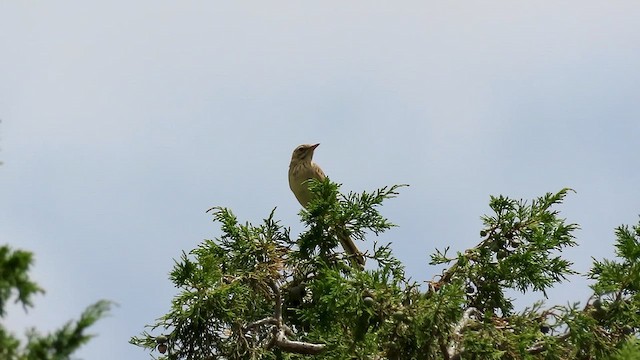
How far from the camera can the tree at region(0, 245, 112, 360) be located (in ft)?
11.9

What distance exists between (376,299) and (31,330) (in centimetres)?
354

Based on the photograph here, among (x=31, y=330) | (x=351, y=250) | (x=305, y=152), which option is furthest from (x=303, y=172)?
(x=31, y=330)

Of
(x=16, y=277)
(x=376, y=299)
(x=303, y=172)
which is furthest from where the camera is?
(x=303, y=172)

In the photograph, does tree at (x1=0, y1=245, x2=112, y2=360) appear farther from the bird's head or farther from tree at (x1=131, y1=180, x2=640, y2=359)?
the bird's head

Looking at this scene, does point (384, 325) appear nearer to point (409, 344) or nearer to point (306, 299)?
point (409, 344)

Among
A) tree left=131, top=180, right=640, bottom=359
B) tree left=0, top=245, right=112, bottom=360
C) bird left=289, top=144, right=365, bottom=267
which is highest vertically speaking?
bird left=289, top=144, right=365, bottom=267

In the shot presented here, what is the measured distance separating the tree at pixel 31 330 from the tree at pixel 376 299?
11.2ft

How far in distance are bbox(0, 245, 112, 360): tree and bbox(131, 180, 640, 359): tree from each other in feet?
11.2

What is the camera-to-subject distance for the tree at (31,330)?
3623 millimetres

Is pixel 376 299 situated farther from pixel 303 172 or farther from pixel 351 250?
pixel 303 172

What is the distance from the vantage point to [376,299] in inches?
276

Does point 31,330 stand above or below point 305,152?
below

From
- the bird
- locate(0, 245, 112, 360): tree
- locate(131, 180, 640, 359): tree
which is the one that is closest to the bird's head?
the bird

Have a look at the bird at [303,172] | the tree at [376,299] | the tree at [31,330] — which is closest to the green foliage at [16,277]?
the tree at [31,330]
